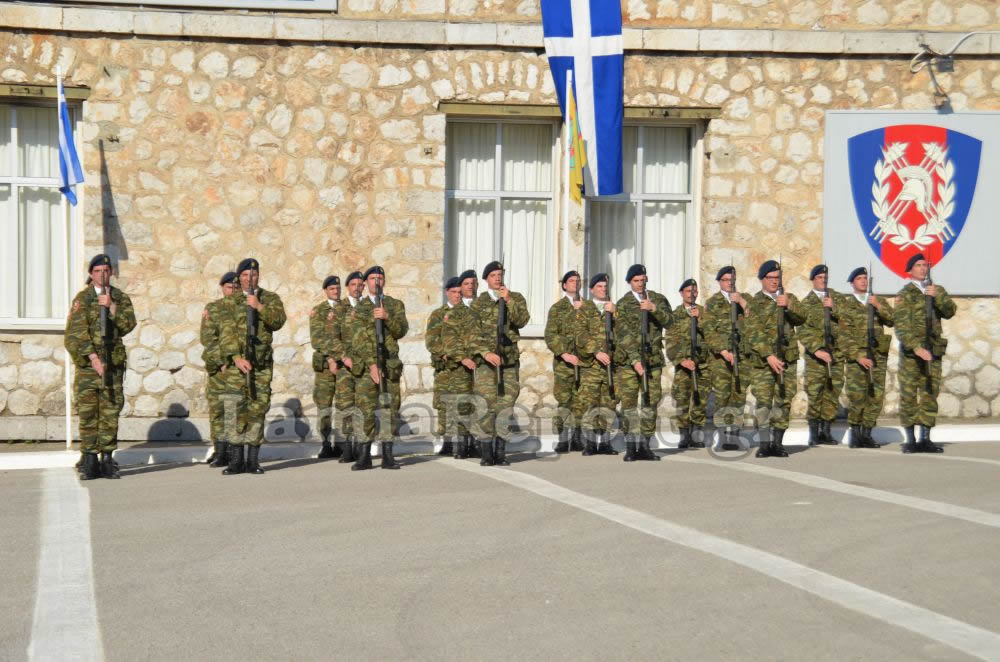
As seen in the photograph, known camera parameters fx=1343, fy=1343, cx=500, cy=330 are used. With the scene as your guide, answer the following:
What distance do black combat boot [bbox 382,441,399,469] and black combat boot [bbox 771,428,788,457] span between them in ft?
11.7

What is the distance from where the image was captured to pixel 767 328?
518 inches

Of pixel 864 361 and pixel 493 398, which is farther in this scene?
pixel 864 361

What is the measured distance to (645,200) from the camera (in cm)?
1606

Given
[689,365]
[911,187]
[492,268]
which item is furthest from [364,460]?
[911,187]

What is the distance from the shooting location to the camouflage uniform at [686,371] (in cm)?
1367

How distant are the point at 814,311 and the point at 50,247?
8.33 meters

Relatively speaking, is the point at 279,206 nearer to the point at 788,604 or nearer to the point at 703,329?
the point at 703,329

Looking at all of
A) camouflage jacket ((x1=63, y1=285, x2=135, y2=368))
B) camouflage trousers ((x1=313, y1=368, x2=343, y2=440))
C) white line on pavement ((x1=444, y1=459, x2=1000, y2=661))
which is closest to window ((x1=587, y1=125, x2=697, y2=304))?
camouflage trousers ((x1=313, y1=368, x2=343, y2=440))

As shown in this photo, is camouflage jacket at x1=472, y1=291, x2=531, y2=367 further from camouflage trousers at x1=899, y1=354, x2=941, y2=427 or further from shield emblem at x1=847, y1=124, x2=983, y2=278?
shield emblem at x1=847, y1=124, x2=983, y2=278

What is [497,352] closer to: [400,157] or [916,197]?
[400,157]

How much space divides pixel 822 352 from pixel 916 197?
126 inches

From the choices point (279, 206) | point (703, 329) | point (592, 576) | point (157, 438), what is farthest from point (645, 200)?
point (592, 576)

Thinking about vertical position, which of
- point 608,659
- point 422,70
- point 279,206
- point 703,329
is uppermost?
point 422,70

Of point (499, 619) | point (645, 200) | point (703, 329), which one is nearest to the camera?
point (499, 619)
